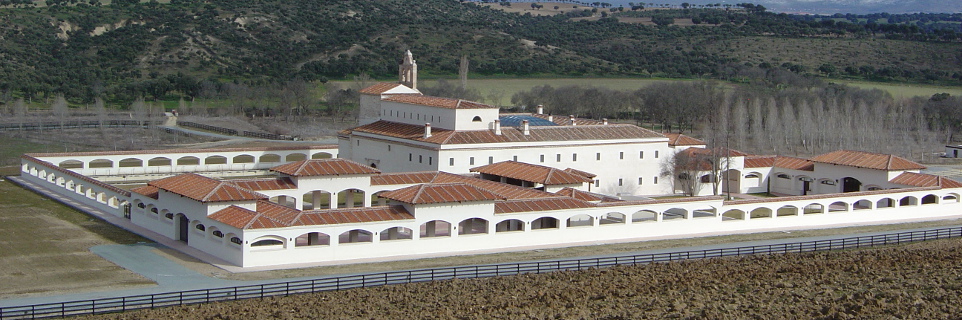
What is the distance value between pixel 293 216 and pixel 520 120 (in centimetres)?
2766

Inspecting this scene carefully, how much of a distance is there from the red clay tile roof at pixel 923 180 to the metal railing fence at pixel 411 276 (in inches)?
324

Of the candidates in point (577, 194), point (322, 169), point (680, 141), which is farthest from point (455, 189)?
point (680, 141)

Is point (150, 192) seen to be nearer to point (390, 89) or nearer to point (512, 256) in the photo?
point (512, 256)

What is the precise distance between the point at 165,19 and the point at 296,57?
1670 centimetres

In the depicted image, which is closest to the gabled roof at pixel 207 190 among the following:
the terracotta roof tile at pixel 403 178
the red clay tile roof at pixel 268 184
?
the red clay tile roof at pixel 268 184

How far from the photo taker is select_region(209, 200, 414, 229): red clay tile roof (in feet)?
147

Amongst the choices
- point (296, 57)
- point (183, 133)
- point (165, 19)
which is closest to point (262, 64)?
point (296, 57)

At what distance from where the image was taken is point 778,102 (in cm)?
10450

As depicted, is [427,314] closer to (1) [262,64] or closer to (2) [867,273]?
(2) [867,273]

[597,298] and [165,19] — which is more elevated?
[165,19]

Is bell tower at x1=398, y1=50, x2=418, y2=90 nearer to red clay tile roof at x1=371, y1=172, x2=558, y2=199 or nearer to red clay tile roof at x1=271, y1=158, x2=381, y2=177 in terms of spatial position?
red clay tile roof at x1=371, y1=172, x2=558, y2=199

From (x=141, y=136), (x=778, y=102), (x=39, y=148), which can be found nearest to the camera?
(x=39, y=148)

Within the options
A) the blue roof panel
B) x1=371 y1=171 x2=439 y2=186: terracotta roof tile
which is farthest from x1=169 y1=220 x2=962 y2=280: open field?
the blue roof panel

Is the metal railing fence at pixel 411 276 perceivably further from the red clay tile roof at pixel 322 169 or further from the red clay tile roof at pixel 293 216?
the red clay tile roof at pixel 322 169
